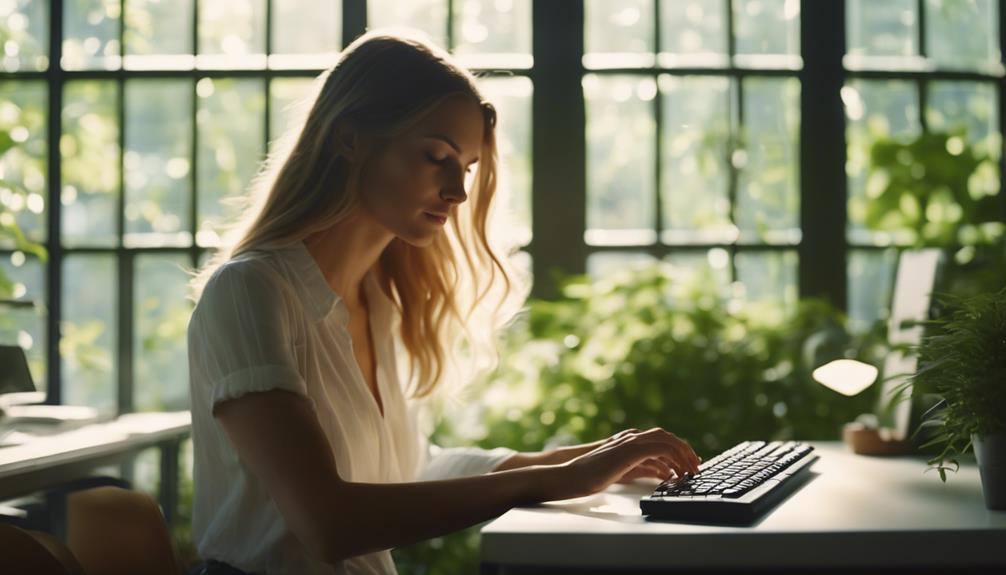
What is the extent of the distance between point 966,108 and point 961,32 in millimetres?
255

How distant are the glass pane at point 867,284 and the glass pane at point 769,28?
2.32 feet

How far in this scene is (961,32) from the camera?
3141mm

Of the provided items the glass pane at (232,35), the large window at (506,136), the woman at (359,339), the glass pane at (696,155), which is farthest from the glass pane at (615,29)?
the woman at (359,339)

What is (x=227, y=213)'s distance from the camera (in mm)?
3072

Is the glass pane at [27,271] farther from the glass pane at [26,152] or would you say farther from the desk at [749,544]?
the desk at [749,544]

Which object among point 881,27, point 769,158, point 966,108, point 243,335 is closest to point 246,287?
point 243,335

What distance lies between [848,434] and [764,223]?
126cm

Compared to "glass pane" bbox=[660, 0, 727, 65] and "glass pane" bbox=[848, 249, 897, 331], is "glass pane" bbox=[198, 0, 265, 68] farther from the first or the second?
"glass pane" bbox=[848, 249, 897, 331]

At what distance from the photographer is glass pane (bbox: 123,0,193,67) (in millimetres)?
3084

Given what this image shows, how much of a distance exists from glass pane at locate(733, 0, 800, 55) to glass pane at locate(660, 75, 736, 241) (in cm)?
16

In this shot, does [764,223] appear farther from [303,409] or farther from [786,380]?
[303,409]

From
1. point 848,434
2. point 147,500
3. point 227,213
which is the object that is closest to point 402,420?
point 147,500

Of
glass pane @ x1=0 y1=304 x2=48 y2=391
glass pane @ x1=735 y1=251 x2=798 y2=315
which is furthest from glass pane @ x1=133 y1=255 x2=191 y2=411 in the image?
glass pane @ x1=735 y1=251 x2=798 y2=315

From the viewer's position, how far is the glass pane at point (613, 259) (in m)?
3.05
